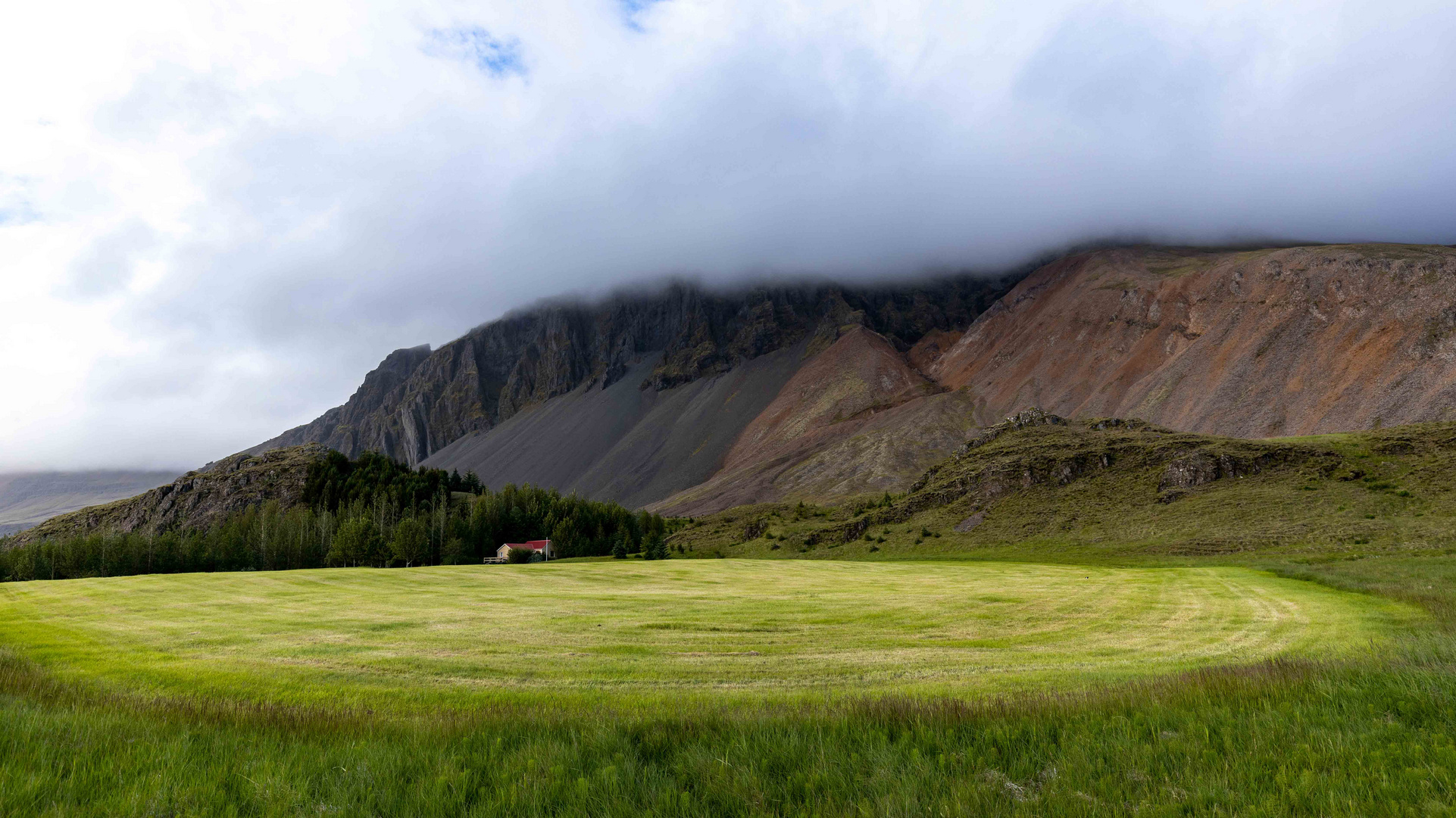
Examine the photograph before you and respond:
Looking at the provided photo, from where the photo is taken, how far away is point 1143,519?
3354 inches

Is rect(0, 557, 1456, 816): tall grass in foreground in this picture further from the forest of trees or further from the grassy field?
the forest of trees

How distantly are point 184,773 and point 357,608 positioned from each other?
2603cm

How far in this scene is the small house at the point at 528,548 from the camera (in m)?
109

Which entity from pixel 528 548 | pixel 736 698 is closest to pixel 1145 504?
pixel 528 548

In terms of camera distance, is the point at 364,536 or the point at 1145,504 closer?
the point at 1145,504

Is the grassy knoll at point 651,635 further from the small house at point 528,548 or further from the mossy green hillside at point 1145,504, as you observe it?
the small house at point 528,548

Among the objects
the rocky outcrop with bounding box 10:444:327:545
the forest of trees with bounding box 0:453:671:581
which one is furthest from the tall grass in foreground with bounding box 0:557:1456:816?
the rocky outcrop with bounding box 10:444:327:545

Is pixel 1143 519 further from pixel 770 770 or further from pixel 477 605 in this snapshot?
pixel 770 770

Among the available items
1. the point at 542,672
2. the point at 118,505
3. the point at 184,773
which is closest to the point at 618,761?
the point at 184,773

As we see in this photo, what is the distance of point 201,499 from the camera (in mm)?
158750

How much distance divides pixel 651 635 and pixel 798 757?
50.2ft

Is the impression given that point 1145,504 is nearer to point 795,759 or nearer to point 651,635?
point 651,635

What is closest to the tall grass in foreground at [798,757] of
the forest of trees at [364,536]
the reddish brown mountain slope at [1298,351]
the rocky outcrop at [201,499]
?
the forest of trees at [364,536]

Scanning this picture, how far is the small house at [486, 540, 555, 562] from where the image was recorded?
358ft
